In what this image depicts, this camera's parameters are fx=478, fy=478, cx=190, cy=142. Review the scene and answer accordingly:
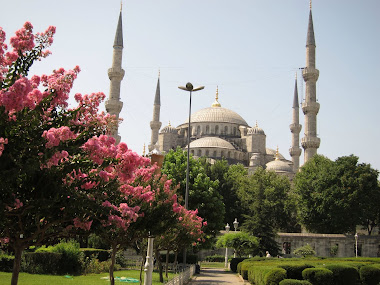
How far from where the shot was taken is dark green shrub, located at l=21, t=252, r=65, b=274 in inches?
695

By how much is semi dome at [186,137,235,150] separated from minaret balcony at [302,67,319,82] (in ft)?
66.4


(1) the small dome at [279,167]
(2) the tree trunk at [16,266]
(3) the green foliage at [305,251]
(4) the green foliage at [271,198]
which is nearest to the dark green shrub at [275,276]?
(2) the tree trunk at [16,266]

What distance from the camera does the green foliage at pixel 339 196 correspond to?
1489 inches

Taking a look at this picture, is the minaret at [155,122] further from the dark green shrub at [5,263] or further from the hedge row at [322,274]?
the hedge row at [322,274]

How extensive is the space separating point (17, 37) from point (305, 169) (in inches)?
1603

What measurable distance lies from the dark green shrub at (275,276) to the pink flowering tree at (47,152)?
6.74 meters

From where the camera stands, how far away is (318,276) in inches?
528

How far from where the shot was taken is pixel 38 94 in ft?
19.8

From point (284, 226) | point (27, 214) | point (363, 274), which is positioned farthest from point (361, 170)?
point (27, 214)

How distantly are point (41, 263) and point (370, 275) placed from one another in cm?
1160

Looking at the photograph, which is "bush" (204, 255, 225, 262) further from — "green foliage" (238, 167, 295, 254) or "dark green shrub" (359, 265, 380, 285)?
"dark green shrub" (359, 265, 380, 285)

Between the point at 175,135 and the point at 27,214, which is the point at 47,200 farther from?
the point at 175,135

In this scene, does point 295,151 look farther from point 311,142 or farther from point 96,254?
point 96,254

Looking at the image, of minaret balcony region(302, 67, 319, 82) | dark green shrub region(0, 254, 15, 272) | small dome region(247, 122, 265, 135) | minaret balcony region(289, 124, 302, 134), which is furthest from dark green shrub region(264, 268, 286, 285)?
small dome region(247, 122, 265, 135)
